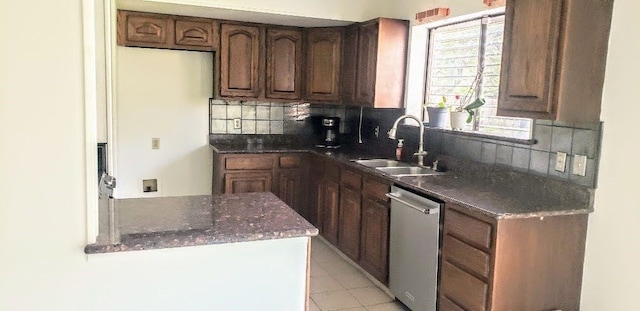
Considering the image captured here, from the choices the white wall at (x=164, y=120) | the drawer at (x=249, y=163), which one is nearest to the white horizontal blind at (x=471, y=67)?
the drawer at (x=249, y=163)

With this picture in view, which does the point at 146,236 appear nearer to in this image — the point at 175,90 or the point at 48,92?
the point at 48,92

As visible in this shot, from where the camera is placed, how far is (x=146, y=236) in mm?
1703

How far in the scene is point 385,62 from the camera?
4070mm

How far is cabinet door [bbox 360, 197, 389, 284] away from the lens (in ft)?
10.9

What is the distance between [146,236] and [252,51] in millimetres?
3172

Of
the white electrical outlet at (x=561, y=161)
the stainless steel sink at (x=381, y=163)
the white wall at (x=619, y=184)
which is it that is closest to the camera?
the white wall at (x=619, y=184)

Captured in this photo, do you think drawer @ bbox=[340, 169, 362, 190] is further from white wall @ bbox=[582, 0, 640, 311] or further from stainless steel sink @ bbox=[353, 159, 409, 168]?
white wall @ bbox=[582, 0, 640, 311]

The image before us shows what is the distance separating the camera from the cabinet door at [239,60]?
14.8 ft

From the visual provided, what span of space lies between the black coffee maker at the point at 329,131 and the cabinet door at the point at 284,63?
398 millimetres

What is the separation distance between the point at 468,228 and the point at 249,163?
2.44 meters

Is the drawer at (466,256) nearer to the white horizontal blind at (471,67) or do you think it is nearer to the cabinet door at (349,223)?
the white horizontal blind at (471,67)

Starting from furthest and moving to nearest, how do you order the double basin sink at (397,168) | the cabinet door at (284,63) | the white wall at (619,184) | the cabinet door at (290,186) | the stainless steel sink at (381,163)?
the cabinet door at (284,63) → the cabinet door at (290,186) → the stainless steel sink at (381,163) → the double basin sink at (397,168) → the white wall at (619,184)

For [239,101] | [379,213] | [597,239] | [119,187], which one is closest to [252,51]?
[239,101]

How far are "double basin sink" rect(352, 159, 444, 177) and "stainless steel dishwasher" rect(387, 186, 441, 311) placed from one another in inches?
12.7
